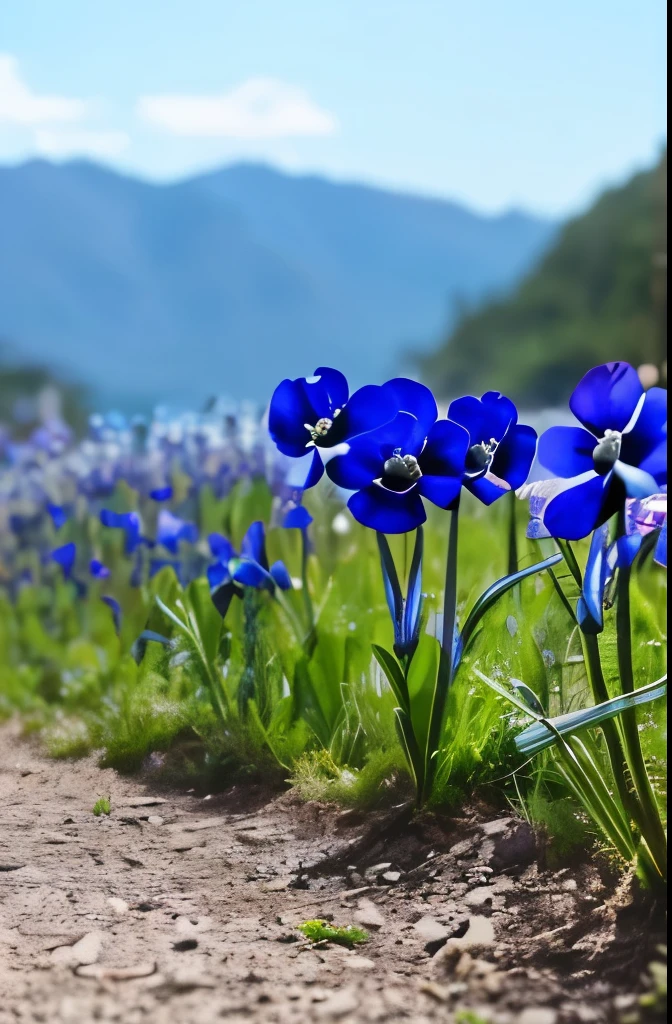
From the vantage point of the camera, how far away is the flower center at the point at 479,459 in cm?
Answer: 141

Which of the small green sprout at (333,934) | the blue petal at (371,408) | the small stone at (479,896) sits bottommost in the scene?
the small green sprout at (333,934)

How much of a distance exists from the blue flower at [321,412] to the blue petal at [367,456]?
4 cm

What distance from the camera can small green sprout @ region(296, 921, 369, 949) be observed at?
134cm

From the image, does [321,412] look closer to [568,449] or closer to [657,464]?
[568,449]

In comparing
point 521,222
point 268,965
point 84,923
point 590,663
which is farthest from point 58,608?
point 521,222

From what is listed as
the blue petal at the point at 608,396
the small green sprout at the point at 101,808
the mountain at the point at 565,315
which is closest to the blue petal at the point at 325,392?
the blue petal at the point at 608,396

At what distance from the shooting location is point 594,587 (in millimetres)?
1307

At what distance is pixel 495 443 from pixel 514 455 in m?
0.03

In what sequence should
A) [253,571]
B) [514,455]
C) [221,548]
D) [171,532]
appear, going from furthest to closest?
[171,532] → [221,548] → [253,571] → [514,455]

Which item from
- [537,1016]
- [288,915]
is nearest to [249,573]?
[288,915]

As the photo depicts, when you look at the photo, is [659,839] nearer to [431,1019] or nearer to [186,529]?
[431,1019]

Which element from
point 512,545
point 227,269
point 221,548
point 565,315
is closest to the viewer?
point 512,545

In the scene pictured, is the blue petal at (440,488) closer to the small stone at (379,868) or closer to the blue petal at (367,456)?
the blue petal at (367,456)

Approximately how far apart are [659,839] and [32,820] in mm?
1036
